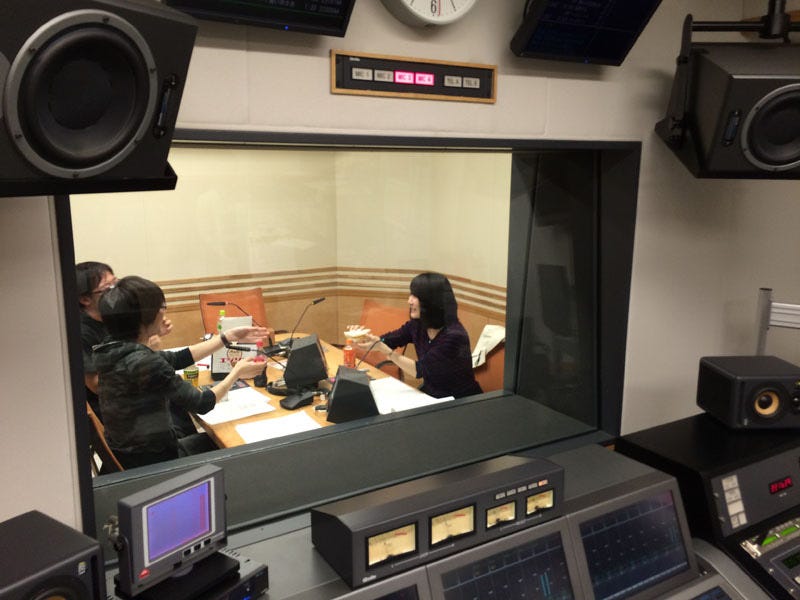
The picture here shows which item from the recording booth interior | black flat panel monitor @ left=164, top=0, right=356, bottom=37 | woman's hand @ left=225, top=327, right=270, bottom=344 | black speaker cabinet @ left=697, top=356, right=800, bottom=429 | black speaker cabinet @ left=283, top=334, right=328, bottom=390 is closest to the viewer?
black flat panel monitor @ left=164, top=0, right=356, bottom=37

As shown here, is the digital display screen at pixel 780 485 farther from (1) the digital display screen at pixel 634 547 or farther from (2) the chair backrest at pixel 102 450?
(2) the chair backrest at pixel 102 450

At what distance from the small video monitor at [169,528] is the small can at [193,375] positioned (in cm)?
112

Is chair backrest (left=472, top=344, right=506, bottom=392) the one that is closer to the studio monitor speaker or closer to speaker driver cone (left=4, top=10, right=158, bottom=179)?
the studio monitor speaker

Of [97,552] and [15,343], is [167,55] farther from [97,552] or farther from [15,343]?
[97,552]

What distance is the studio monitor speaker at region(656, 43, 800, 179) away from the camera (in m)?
1.83

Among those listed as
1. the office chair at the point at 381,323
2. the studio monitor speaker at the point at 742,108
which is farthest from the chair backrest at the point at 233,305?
the studio monitor speaker at the point at 742,108

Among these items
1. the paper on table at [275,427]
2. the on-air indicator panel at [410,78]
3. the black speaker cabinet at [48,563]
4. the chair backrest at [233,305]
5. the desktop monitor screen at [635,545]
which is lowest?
the desktop monitor screen at [635,545]

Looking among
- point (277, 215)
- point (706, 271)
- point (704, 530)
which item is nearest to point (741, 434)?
point (704, 530)

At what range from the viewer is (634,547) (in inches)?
67.4

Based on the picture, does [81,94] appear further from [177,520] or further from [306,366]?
[306,366]

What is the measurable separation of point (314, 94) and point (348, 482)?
1113 mm

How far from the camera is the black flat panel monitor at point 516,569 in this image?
1.45m

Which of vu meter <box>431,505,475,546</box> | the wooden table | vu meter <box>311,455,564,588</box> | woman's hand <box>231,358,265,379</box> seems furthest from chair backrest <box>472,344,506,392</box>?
vu meter <box>431,505,475,546</box>

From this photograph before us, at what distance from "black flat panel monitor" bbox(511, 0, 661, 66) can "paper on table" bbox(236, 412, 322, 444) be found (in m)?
1.43
